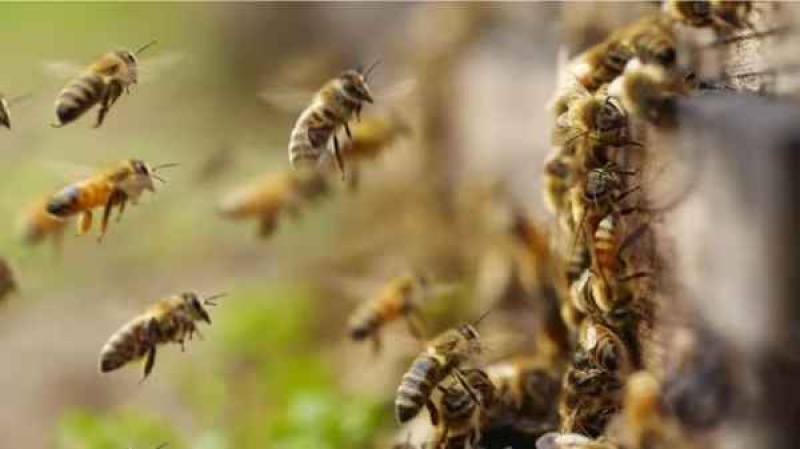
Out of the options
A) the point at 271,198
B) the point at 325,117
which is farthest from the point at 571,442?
the point at 271,198

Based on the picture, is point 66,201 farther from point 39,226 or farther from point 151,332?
point 39,226

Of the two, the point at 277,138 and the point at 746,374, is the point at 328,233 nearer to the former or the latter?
the point at 277,138

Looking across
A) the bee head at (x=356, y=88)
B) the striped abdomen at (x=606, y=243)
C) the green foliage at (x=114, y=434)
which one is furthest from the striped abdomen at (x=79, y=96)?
the green foliage at (x=114, y=434)

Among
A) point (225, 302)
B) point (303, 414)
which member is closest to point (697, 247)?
point (303, 414)

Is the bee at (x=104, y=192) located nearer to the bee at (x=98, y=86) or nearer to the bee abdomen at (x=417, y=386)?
the bee at (x=98, y=86)

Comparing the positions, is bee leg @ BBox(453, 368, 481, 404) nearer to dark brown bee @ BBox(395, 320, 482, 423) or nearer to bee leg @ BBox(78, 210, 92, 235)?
dark brown bee @ BBox(395, 320, 482, 423)

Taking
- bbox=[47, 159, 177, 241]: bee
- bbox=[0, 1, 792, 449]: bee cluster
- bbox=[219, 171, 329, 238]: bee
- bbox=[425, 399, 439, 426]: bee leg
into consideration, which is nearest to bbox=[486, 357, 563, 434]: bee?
bbox=[0, 1, 792, 449]: bee cluster
